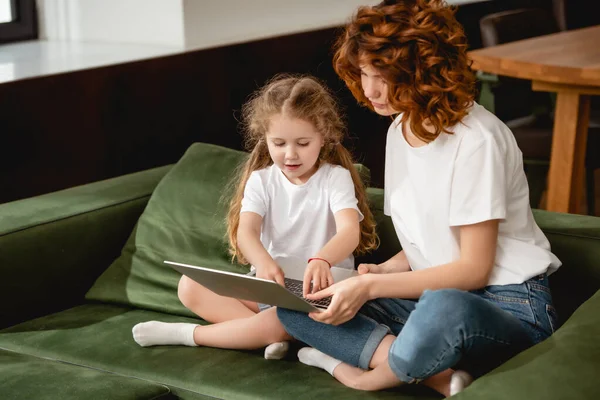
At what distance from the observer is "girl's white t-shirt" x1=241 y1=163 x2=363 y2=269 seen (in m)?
2.22

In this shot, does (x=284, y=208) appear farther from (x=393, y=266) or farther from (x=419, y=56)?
(x=419, y=56)

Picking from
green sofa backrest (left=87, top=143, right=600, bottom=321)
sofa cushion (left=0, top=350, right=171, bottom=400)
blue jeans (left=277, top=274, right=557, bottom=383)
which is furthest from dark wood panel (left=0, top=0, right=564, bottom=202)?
blue jeans (left=277, top=274, right=557, bottom=383)

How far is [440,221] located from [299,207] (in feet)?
1.38

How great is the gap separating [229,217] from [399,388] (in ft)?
2.16

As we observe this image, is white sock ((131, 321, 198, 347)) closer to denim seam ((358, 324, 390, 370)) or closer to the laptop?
the laptop

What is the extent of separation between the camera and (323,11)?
3.77 metres

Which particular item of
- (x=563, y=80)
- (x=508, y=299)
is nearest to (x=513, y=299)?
(x=508, y=299)

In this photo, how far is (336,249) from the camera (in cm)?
208

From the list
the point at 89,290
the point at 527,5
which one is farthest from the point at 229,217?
the point at 527,5

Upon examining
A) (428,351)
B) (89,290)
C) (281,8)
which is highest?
(281,8)

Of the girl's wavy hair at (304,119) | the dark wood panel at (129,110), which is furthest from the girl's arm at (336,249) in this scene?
the dark wood panel at (129,110)

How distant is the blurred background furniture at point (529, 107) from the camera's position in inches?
138

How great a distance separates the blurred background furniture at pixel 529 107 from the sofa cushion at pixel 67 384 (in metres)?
1.82

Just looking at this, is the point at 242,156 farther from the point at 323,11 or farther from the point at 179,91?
the point at 323,11
